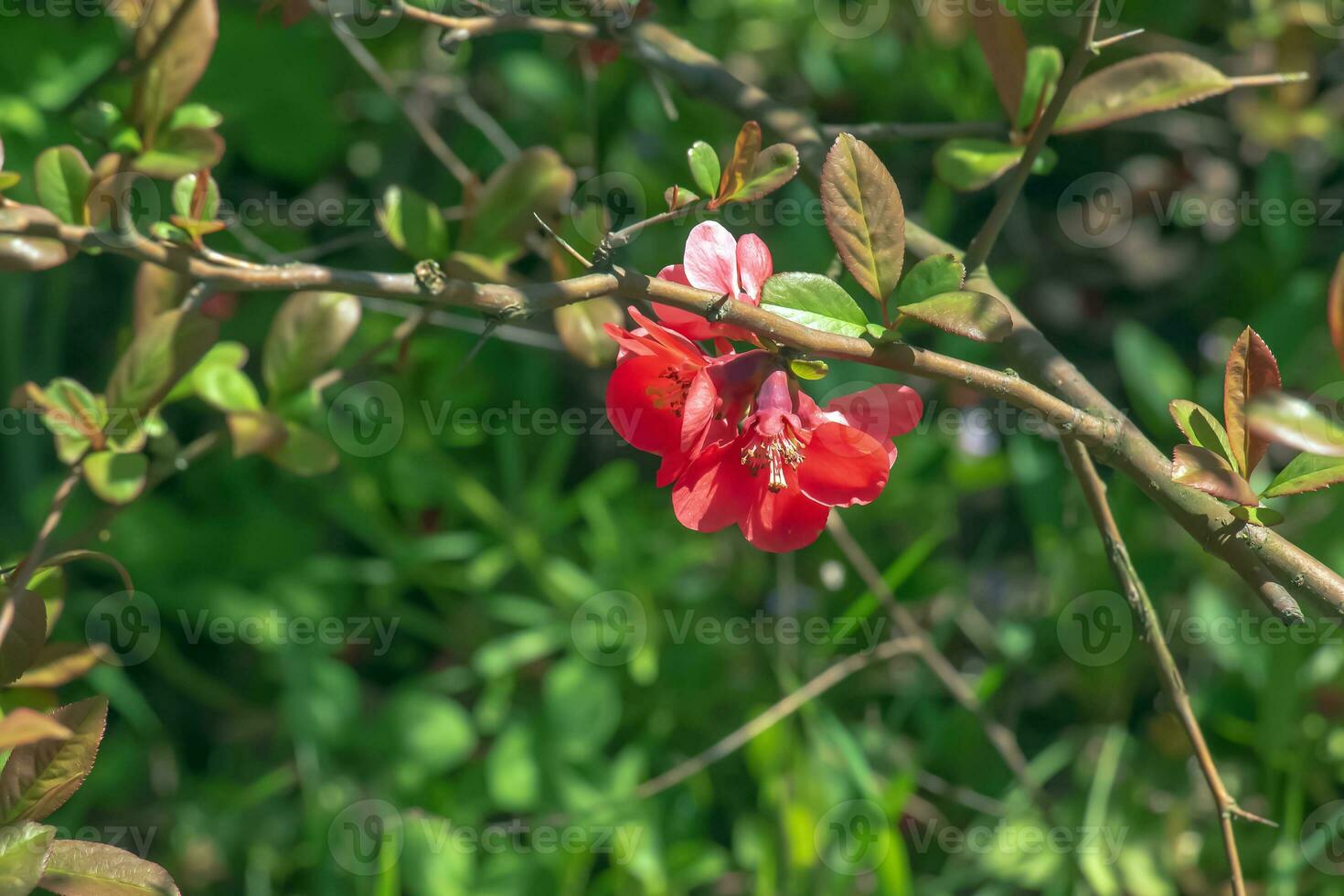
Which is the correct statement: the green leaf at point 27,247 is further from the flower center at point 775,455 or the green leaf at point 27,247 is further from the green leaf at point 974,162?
the green leaf at point 974,162

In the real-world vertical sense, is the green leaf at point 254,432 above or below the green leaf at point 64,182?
below

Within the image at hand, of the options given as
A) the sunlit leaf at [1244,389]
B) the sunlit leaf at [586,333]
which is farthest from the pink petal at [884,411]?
the sunlit leaf at [586,333]

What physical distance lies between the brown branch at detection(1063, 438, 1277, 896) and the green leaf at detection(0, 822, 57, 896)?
0.80 m

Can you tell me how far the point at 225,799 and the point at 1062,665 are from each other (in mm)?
1376

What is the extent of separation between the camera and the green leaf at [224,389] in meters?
1.12

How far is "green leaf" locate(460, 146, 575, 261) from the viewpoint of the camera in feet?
3.63

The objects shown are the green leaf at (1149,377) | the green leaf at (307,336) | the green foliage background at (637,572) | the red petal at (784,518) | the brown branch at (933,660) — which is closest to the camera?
the red petal at (784,518)

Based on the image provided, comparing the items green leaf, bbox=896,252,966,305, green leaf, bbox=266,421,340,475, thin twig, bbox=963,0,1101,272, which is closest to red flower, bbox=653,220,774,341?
green leaf, bbox=896,252,966,305

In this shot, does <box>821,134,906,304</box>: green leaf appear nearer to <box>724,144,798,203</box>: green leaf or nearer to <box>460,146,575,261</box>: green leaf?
<box>724,144,798,203</box>: green leaf

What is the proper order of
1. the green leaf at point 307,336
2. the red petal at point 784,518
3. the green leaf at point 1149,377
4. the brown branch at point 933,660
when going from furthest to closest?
1. the green leaf at point 1149,377
2. the brown branch at point 933,660
3. the green leaf at point 307,336
4. the red petal at point 784,518

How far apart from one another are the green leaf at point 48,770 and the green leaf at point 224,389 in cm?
37

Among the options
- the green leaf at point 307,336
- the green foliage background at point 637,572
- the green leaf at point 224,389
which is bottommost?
the green foliage background at point 637,572

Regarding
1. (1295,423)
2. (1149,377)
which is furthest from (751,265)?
A: (1149,377)

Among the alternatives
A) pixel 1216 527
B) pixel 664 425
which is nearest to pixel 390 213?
pixel 664 425
